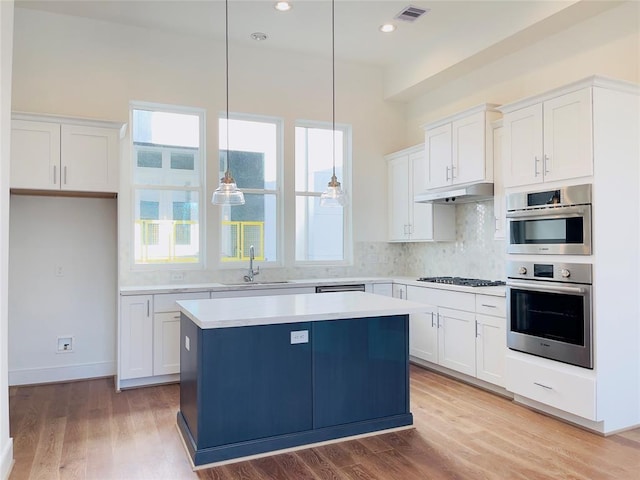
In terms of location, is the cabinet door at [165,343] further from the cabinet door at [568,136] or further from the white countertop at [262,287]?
the cabinet door at [568,136]

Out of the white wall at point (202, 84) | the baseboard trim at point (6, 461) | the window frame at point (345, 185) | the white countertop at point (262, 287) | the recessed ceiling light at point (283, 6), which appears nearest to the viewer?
the baseboard trim at point (6, 461)

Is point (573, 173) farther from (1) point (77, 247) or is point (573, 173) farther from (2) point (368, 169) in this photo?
(1) point (77, 247)

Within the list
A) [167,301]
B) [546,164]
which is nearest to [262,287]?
[167,301]

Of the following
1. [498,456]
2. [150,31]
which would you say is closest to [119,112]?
[150,31]

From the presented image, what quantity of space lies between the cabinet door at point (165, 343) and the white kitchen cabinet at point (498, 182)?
3.02m

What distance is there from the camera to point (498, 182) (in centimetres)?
424

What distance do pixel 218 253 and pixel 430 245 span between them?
7.99ft

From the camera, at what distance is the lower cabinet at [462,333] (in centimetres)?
399

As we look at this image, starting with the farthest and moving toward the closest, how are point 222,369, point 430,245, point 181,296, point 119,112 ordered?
point 430,245 → point 119,112 → point 181,296 → point 222,369

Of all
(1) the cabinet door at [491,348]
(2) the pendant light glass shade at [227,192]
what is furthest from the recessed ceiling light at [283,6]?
(1) the cabinet door at [491,348]

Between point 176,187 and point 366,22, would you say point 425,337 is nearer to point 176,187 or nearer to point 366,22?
point 176,187

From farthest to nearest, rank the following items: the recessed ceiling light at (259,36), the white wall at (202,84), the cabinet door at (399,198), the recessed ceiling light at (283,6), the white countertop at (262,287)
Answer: the cabinet door at (399,198) < the recessed ceiling light at (259,36) < the white wall at (202,84) < the recessed ceiling light at (283,6) < the white countertop at (262,287)

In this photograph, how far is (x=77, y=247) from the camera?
459 cm

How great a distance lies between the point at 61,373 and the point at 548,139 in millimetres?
4635
